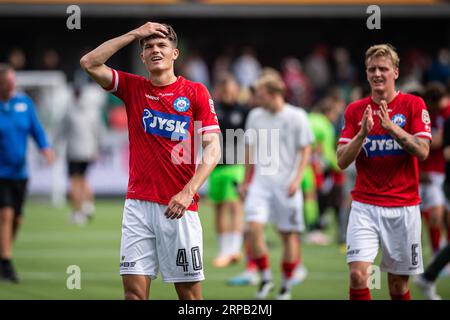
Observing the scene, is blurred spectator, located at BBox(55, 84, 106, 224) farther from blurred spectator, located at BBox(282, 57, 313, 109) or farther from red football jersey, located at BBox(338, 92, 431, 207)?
red football jersey, located at BBox(338, 92, 431, 207)

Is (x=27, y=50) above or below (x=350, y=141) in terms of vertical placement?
above

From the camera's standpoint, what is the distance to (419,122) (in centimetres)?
795

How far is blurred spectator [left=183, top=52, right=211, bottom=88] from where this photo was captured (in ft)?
88.5

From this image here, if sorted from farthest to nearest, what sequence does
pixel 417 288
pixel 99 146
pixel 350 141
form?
pixel 99 146
pixel 417 288
pixel 350 141

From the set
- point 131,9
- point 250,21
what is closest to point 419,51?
point 250,21

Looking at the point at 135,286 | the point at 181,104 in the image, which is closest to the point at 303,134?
the point at 181,104

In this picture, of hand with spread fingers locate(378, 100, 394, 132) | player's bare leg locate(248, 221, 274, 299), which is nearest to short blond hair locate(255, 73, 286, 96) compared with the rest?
player's bare leg locate(248, 221, 274, 299)

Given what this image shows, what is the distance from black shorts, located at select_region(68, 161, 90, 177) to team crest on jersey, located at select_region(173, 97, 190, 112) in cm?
1277

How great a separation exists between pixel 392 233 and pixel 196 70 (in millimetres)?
19633

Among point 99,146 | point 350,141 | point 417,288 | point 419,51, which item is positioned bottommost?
point 417,288

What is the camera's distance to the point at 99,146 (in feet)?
71.5

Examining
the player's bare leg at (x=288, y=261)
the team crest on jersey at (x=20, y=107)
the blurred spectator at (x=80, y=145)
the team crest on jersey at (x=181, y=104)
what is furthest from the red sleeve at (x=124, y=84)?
the blurred spectator at (x=80, y=145)

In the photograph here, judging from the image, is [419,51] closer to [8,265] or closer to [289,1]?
[289,1]

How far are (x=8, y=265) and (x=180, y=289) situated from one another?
5.04 m
